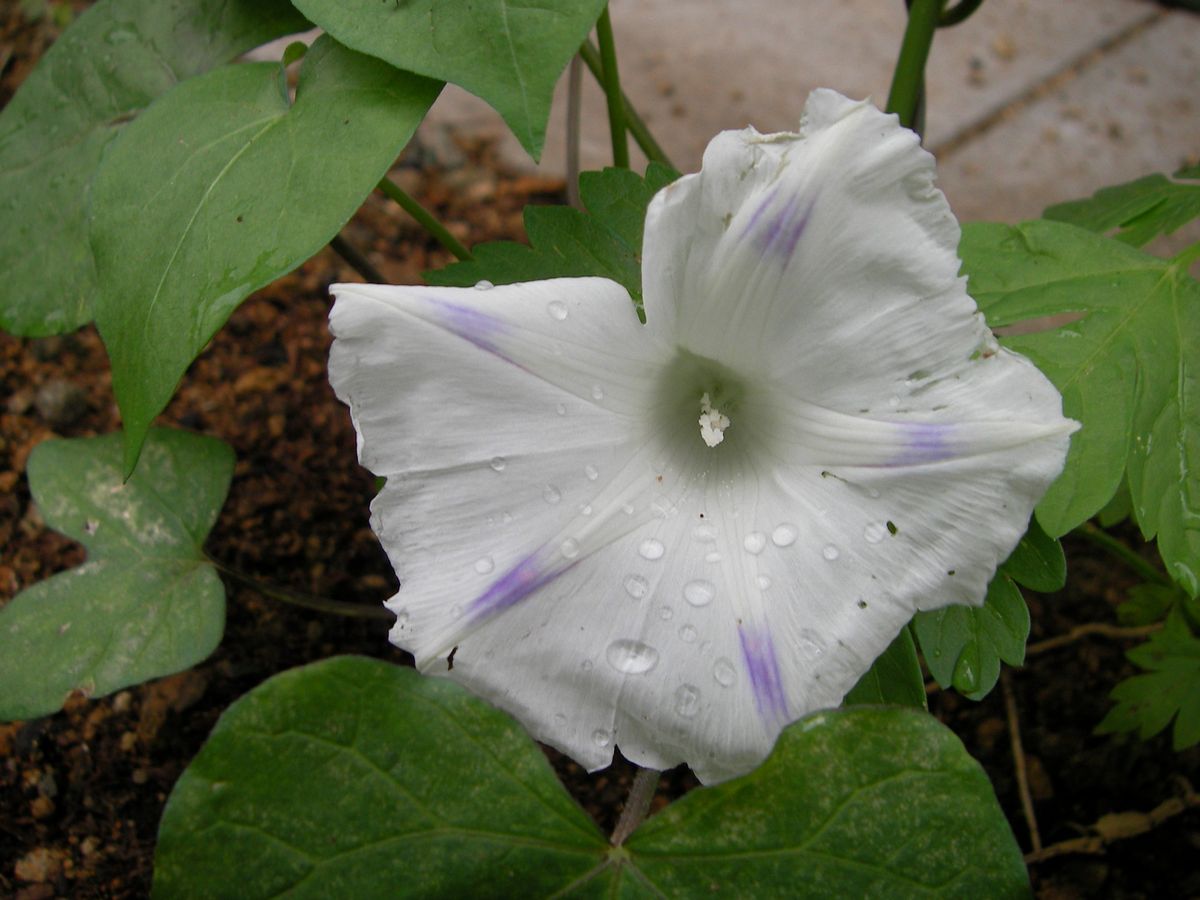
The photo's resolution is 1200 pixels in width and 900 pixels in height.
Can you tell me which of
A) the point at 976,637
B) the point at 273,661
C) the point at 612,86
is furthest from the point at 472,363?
the point at 273,661

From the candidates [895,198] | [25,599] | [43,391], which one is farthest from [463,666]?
[43,391]

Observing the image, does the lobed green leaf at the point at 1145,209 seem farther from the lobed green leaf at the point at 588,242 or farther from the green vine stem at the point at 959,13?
the lobed green leaf at the point at 588,242

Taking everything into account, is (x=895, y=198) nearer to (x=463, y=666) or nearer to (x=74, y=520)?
(x=463, y=666)

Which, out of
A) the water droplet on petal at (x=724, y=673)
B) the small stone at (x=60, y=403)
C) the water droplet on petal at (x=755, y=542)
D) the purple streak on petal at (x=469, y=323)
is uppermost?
the purple streak on petal at (x=469, y=323)

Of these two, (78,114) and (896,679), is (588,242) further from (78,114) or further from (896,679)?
(78,114)

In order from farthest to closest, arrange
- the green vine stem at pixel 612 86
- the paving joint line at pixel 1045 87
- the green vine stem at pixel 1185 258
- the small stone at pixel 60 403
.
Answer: the paving joint line at pixel 1045 87 → the small stone at pixel 60 403 → the green vine stem at pixel 612 86 → the green vine stem at pixel 1185 258

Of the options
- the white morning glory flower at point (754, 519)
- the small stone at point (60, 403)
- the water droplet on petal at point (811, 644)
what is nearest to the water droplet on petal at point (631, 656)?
the white morning glory flower at point (754, 519)
